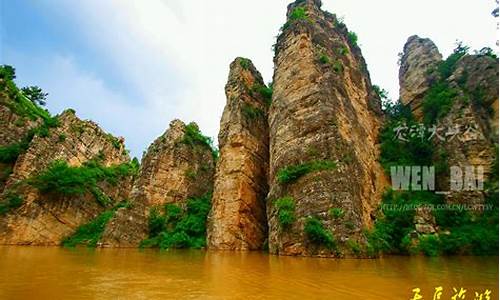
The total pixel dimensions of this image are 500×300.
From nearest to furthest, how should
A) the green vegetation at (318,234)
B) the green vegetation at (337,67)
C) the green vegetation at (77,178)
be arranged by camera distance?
the green vegetation at (318,234)
the green vegetation at (337,67)
the green vegetation at (77,178)

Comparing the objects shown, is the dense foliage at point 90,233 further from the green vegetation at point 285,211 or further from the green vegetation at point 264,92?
the green vegetation at point 285,211

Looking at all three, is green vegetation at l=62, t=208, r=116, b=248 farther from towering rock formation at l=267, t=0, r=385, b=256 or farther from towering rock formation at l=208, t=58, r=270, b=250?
towering rock formation at l=267, t=0, r=385, b=256

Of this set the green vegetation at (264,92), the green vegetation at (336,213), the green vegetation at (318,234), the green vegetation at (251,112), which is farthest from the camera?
the green vegetation at (264,92)

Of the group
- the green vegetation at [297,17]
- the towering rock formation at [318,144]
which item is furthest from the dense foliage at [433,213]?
the green vegetation at [297,17]

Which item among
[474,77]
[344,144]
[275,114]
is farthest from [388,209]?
[474,77]

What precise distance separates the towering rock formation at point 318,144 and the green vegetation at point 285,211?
1.8 inches

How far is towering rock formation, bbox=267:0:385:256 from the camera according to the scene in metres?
14.4

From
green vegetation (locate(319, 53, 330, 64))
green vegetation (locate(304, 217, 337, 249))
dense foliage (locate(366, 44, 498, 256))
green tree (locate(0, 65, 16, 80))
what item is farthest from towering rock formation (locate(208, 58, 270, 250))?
green tree (locate(0, 65, 16, 80))

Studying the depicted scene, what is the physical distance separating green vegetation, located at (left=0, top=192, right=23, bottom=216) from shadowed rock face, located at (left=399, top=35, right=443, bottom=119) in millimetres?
30769

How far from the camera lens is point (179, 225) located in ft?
76.5

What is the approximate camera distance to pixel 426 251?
52.8 feet

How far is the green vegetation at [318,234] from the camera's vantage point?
1355 centimetres

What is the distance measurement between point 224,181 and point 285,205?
6.97m

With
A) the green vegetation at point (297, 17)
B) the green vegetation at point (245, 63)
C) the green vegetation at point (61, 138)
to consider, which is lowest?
the green vegetation at point (61, 138)
